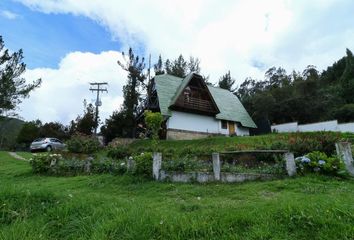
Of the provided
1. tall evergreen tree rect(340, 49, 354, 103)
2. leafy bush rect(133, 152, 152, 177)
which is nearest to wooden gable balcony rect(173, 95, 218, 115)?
tall evergreen tree rect(340, 49, 354, 103)

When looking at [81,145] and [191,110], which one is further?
[191,110]

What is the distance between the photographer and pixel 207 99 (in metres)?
27.2

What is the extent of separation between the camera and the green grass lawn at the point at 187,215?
3.70m

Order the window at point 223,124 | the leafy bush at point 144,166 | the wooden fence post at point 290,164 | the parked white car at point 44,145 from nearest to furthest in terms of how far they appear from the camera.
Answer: the wooden fence post at point 290,164, the leafy bush at point 144,166, the parked white car at point 44,145, the window at point 223,124

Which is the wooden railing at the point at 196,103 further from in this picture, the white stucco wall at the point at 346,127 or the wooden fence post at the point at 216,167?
the wooden fence post at the point at 216,167

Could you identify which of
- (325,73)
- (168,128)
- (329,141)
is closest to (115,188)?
(329,141)

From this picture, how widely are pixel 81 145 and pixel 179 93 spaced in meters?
9.65

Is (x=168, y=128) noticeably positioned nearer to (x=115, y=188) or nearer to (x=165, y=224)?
(x=115, y=188)

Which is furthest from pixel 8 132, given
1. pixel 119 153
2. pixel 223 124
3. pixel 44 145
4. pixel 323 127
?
pixel 323 127

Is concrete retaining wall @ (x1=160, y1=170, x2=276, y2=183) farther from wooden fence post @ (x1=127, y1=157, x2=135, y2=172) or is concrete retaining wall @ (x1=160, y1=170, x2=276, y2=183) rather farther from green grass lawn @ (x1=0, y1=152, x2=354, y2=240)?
green grass lawn @ (x1=0, y1=152, x2=354, y2=240)

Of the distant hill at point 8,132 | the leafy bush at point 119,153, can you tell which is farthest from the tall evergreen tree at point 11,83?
the leafy bush at point 119,153

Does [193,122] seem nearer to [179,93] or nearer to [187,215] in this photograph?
[179,93]

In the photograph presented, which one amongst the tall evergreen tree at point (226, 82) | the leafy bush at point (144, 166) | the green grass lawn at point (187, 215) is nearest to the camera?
the green grass lawn at point (187, 215)

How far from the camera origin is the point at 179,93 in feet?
83.7
